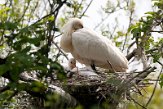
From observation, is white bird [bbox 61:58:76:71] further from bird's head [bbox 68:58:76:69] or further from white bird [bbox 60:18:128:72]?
white bird [bbox 60:18:128:72]

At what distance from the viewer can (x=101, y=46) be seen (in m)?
6.89

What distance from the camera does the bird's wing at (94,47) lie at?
6.84 metres

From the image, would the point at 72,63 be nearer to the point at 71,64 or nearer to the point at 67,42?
the point at 71,64

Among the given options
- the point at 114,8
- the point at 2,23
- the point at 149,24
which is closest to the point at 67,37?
the point at 114,8

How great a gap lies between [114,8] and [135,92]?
14.6 ft

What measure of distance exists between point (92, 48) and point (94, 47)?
0.04m

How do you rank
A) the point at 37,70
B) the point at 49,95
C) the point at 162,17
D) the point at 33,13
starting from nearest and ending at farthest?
the point at 37,70 < the point at 49,95 < the point at 162,17 < the point at 33,13

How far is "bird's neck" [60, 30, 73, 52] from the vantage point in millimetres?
7152

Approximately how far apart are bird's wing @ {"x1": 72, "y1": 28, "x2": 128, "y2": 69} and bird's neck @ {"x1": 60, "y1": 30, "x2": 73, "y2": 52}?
156 millimetres

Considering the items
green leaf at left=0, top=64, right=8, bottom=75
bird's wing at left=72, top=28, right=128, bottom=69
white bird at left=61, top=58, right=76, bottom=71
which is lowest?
green leaf at left=0, top=64, right=8, bottom=75

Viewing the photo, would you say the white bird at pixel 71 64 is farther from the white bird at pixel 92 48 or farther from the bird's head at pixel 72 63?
the white bird at pixel 92 48

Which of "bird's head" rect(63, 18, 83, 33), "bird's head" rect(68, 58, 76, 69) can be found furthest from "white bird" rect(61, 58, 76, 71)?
"bird's head" rect(63, 18, 83, 33)

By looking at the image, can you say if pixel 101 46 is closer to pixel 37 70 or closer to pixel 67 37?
pixel 67 37

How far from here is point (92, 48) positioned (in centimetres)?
696
